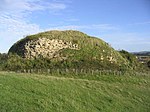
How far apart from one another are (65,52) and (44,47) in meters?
2.74

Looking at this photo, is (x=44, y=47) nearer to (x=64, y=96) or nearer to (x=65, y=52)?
(x=65, y=52)

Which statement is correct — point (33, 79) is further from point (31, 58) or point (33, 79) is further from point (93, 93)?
point (31, 58)

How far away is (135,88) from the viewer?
30.8 metres

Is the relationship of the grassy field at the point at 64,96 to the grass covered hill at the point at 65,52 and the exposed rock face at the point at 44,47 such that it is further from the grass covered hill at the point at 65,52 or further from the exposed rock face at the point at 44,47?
the exposed rock face at the point at 44,47

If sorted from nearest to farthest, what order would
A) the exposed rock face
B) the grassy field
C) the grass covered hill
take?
the grassy field, the grass covered hill, the exposed rock face

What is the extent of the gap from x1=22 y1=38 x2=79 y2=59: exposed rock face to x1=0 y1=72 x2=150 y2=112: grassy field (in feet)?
47.5

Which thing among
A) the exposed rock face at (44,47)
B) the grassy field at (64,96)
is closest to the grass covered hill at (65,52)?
the exposed rock face at (44,47)

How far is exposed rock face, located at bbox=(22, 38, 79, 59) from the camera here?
41306mm

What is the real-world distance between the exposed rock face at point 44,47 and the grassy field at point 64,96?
47.5ft

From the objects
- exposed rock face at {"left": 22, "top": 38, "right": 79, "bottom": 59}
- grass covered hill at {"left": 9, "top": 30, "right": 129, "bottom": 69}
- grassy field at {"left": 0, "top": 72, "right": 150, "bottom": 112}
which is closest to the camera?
grassy field at {"left": 0, "top": 72, "right": 150, "bottom": 112}

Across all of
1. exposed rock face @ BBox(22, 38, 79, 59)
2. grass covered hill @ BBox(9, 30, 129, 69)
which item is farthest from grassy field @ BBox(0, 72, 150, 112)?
exposed rock face @ BBox(22, 38, 79, 59)

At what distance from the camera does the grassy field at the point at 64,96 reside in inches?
753

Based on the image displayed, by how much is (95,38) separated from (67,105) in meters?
28.8

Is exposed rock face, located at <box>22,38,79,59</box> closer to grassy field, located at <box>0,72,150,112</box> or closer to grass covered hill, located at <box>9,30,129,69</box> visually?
grass covered hill, located at <box>9,30,129,69</box>
